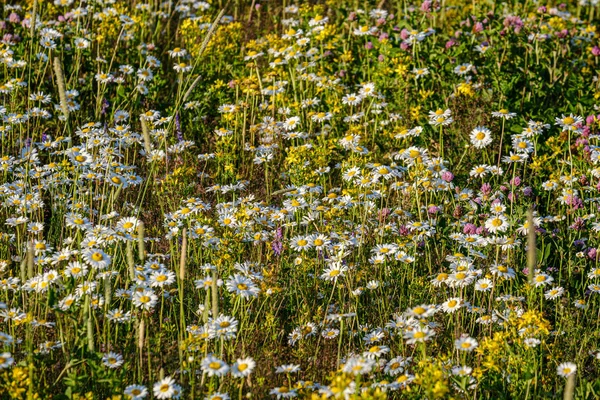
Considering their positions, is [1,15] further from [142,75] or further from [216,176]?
[216,176]

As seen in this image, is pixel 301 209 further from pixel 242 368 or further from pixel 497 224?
pixel 242 368

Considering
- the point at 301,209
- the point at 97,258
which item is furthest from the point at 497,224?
the point at 97,258

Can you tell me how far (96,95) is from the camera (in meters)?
5.72

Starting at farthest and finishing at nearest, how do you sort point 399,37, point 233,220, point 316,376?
point 399,37 → point 233,220 → point 316,376

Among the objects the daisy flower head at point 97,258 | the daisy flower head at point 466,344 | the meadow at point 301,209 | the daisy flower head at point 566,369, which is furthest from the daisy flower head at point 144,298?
the daisy flower head at point 566,369

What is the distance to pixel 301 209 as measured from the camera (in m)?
4.28

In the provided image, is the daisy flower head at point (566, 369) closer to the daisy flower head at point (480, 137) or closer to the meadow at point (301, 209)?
the meadow at point (301, 209)

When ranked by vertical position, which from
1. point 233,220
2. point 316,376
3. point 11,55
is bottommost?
point 316,376

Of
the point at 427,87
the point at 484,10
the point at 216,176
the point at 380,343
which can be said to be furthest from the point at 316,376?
the point at 484,10

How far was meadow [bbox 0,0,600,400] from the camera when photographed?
305 centimetres

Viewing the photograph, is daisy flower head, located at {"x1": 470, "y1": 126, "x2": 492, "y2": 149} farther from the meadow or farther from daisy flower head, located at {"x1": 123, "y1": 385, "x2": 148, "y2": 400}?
daisy flower head, located at {"x1": 123, "y1": 385, "x2": 148, "y2": 400}

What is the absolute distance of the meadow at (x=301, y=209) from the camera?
120 inches

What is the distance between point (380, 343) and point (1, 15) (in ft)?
15.0

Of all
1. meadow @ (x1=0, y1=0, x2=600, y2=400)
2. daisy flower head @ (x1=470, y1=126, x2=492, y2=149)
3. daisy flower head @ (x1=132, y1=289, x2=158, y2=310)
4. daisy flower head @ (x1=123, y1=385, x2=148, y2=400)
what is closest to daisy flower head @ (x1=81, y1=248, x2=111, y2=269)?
meadow @ (x1=0, y1=0, x2=600, y2=400)
